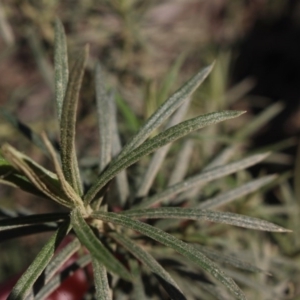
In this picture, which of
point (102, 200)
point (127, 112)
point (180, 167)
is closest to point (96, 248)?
point (102, 200)

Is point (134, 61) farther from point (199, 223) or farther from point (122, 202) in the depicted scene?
point (122, 202)

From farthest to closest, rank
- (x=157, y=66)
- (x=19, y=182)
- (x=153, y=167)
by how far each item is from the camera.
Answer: (x=157, y=66), (x=153, y=167), (x=19, y=182)

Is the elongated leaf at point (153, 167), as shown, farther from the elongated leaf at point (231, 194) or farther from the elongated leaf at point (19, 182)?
the elongated leaf at point (19, 182)

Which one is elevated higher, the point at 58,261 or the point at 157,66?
the point at 58,261

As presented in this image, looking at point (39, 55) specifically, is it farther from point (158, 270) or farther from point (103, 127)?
point (158, 270)

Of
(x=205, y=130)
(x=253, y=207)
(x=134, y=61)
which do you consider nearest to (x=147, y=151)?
(x=253, y=207)

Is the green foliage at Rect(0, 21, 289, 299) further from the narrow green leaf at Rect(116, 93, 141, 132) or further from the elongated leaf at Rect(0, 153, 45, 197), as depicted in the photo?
the narrow green leaf at Rect(116, 93, 141, 132)

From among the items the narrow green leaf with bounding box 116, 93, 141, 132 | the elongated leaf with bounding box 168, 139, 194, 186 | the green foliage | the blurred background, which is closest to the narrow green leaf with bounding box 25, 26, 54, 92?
the blurred background
